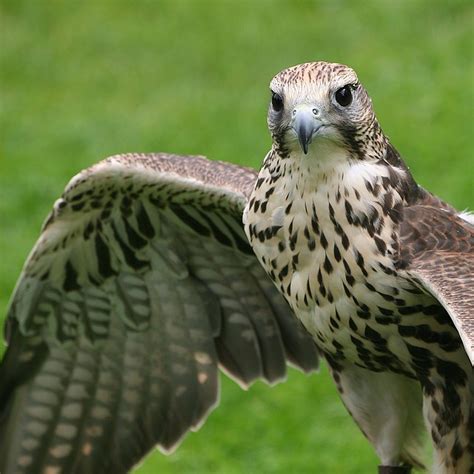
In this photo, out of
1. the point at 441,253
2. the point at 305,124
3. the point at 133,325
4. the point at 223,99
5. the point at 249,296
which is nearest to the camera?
the point at 305,124

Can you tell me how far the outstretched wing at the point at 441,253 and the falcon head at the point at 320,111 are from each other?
1.18 feet

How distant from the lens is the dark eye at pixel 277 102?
6.13 metres

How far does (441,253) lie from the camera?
6277 mm

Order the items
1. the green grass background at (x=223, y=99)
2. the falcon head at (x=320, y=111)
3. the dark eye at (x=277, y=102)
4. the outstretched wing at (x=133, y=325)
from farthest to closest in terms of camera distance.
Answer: the green grass background at (x=223, y=99), the outstretched wing at (x=133, y=325), the dark eye at (x=277, y=102), the falcon head at (x=320, y=111)

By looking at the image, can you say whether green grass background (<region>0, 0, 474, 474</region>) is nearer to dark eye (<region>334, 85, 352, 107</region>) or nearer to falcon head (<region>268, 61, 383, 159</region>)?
falcon head (<region>268, 61, 383, 159</region>)

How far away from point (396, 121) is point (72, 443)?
540 cm

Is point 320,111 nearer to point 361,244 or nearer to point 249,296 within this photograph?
point 361,244

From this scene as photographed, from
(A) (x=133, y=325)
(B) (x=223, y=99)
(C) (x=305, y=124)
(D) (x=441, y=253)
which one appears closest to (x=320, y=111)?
(C) (x=305, y=124)

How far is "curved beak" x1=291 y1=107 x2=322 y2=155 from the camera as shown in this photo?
19.5ft

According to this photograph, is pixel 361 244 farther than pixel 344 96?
Yes

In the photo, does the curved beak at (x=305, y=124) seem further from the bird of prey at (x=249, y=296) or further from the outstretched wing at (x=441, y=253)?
the outstretched wing at (x=441, y=253)

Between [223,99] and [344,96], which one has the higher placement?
[223,99]

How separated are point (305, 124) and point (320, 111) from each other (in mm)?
122

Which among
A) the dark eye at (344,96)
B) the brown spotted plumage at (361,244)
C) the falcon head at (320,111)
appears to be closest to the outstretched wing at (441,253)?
the brown spotted plumage at (361,244)
